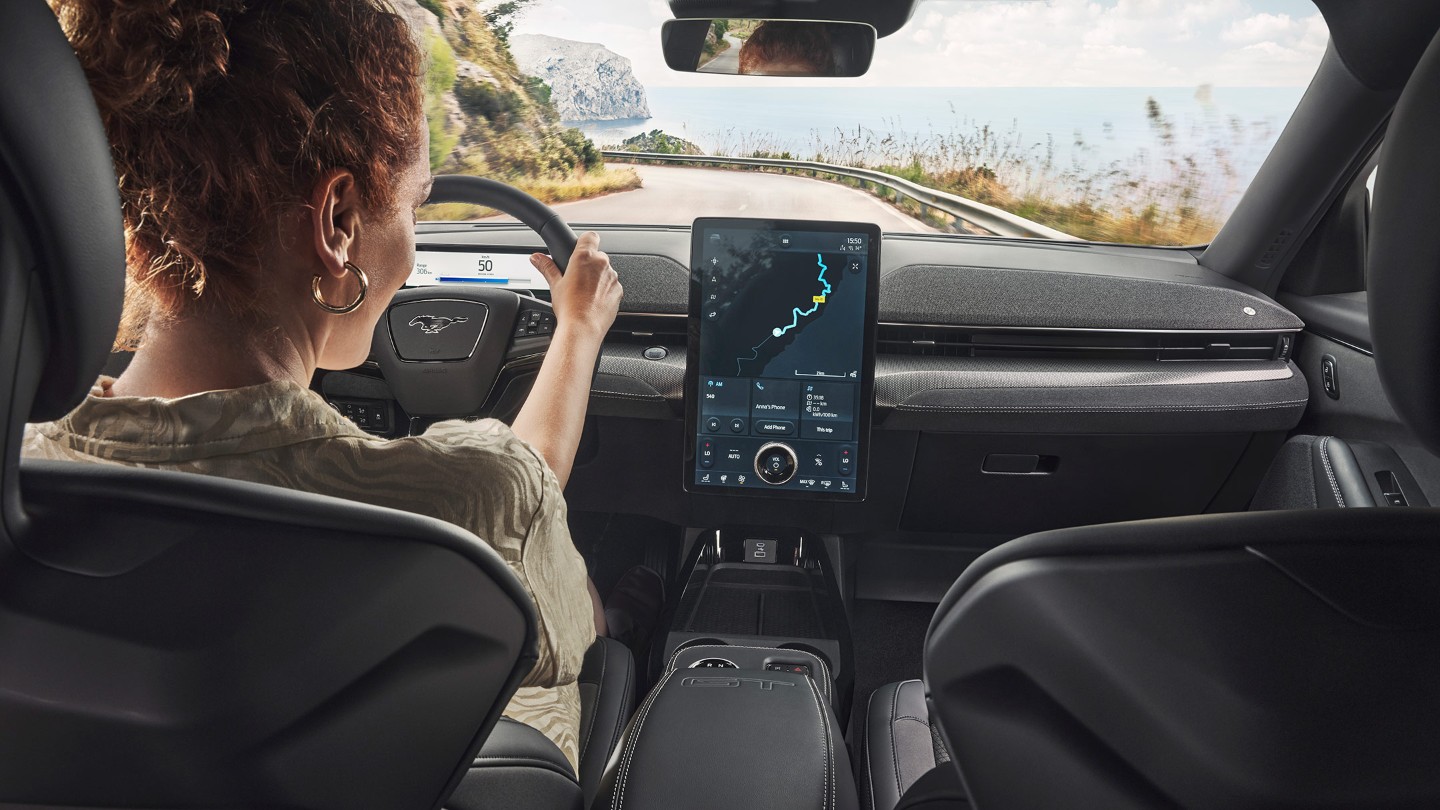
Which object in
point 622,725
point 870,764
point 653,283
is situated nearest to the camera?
point 870,764

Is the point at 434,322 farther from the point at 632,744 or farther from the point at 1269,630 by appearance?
the point at 1269,630

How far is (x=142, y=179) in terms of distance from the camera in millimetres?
882

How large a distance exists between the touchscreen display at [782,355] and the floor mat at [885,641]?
0.79 metres

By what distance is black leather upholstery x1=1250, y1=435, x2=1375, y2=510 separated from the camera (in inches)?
87.0

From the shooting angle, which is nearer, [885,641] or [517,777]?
[517,777]

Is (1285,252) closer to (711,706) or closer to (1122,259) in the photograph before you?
(1122,259)

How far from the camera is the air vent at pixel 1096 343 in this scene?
2428 mm

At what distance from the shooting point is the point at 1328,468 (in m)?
2.29

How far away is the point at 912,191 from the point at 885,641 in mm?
1360

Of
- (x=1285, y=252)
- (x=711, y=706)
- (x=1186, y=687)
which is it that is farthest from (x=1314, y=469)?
(x=1186, y=687)

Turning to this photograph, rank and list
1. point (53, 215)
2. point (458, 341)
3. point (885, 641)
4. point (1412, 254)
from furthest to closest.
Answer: point (885, 641), point (458, 341), point (1412, 254), point (53, 215)

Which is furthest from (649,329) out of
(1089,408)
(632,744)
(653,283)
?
(632,744)

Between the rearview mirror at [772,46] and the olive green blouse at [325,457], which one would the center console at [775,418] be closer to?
the rearview mirror at [772,46]

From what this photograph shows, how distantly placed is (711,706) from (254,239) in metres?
0.76
